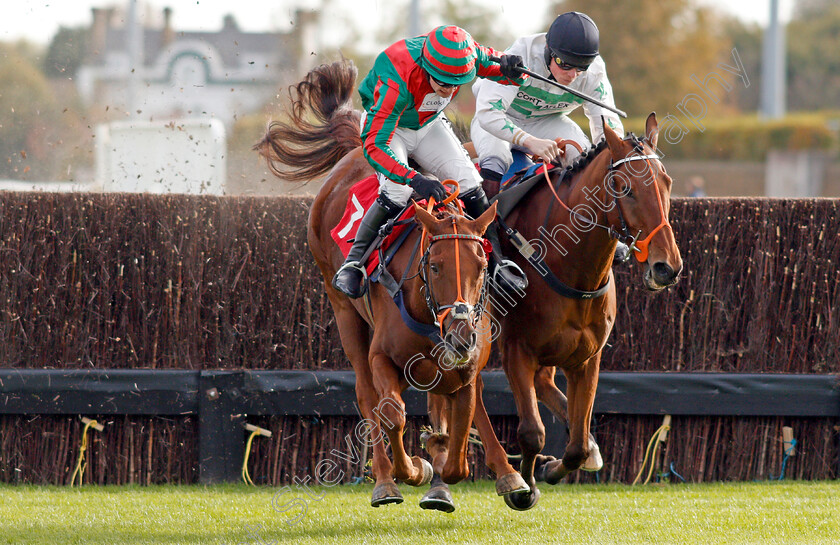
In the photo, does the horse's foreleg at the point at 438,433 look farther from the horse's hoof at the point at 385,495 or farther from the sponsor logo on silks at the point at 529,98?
the sponsor logo on silks at the point at 529,98

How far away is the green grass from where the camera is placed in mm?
4863

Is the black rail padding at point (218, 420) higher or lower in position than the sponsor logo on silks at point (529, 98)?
lower

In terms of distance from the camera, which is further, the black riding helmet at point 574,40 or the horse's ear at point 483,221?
the black riding helmet at point 574,40

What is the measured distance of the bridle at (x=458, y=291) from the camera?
3.88 m

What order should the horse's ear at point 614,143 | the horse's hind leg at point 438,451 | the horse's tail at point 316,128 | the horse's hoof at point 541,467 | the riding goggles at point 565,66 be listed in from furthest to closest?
the horse's tail at point 316,128, the horse's hoof at point 541,467, the riding goggles at point 565,66, the horse's hind leg at point 438,451, the horse's ear at point 614,143

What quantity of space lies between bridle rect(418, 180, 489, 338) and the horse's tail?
7.49ft

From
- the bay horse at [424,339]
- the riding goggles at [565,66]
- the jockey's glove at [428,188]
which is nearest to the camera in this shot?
the bay horse at [424,339]

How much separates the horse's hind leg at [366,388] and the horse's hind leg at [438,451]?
6.4 inches

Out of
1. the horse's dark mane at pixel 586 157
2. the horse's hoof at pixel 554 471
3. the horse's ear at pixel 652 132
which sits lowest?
the horse's hoof at pixel 554 471

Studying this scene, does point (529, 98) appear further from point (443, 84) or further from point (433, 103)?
point (443, 84)

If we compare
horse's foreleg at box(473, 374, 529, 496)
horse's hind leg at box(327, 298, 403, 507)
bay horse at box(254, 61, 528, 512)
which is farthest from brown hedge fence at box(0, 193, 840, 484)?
horse's foreleg at box(473, 374, 529, 496)

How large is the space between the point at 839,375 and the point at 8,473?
5.54m

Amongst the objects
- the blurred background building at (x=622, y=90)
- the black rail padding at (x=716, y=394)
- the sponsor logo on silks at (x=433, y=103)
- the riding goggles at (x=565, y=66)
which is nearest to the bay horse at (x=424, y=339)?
the sponsor logo on silks at (x=433, y=103)

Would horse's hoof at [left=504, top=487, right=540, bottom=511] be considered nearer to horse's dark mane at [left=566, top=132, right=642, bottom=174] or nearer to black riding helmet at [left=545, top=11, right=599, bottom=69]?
horse's dark mane at [left=566, top=132, right=642, bottom=174]
